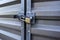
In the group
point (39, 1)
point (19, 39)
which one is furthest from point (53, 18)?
point (19, 39)

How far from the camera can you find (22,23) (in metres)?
1.48

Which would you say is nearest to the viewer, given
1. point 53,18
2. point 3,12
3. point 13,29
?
point 53,18

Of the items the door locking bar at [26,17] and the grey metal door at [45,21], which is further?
the door locking bar at [26,17]

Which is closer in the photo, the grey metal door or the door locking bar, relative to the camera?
the grey metal door

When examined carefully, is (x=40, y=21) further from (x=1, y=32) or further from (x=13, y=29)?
(x=1, y=32)

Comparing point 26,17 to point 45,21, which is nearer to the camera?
point 45,21

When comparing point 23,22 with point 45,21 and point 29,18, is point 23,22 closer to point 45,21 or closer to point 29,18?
point 29,18

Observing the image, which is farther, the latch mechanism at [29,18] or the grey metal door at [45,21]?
the latch mechanism at [29,18]

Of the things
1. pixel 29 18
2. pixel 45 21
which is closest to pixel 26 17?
pixel 29 18

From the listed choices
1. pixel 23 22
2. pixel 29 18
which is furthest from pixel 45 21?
pixel 23 22

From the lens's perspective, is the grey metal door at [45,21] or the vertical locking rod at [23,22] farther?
the vertical locking rod at [23,22]

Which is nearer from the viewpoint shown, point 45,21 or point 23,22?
point 45,21

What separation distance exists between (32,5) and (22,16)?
18 centimetres

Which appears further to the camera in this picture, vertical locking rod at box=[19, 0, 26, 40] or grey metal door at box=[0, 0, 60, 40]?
vertical locking rod at box=[19, 0, 26, 40]
